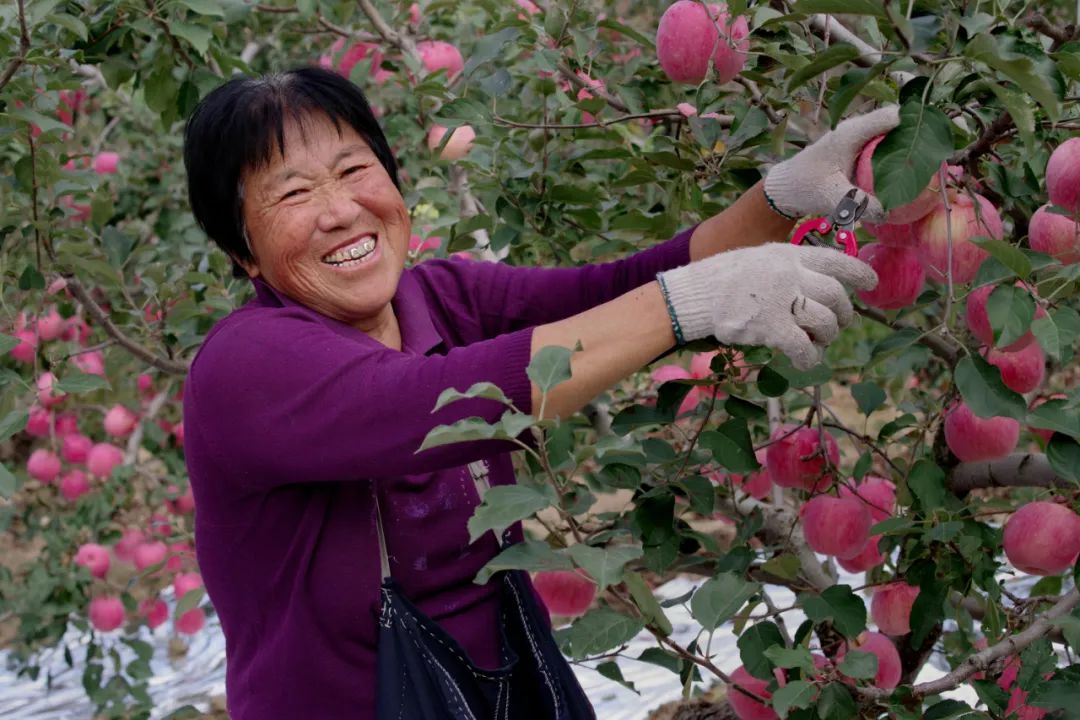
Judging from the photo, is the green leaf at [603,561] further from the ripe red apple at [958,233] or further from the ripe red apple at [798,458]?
the ripe red apple at [798,458]

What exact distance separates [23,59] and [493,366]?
38.9 inches

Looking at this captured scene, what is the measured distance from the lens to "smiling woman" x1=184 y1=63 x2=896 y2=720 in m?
Answer: 1.35

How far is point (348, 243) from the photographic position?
1614 millimetres

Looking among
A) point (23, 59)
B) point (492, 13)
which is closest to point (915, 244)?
point (492, 13)

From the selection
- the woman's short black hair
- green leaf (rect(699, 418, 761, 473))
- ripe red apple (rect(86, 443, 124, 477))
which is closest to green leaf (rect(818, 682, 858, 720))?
green leaf (rect(699, 418, 761, 473))

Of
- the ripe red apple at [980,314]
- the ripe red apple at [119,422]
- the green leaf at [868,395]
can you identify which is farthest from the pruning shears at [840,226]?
the ripe red apple at [119,422]

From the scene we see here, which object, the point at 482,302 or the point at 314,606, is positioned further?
the point at 482,302

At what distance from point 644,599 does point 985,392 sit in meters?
0.41

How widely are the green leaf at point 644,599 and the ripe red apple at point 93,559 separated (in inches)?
86.8

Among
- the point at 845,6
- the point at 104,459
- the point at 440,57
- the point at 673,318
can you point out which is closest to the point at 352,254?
the point at 673,318

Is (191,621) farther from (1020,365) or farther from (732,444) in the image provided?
(1020,365)

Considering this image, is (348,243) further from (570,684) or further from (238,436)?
(570,684)

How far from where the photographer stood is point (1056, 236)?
150 centimetres

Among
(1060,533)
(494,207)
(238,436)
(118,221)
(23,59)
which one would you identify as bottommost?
(118,221)
